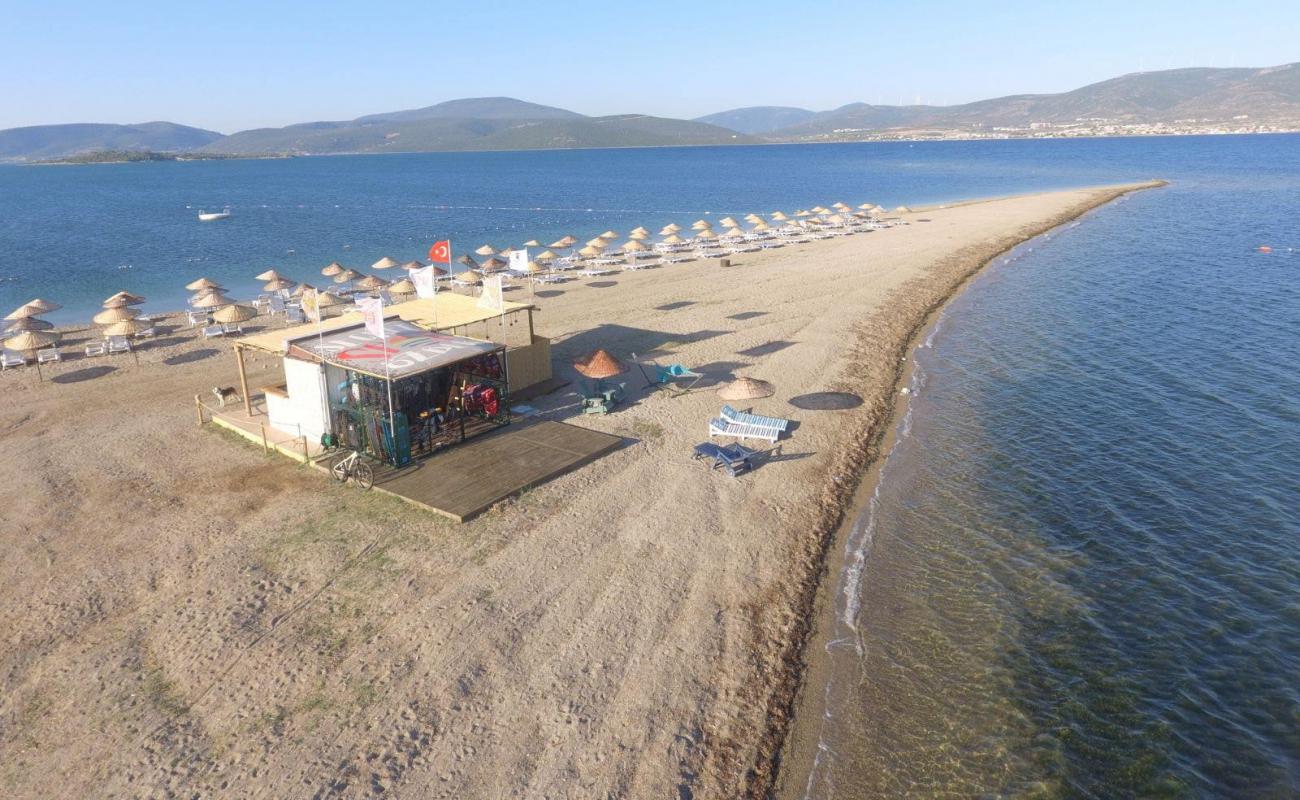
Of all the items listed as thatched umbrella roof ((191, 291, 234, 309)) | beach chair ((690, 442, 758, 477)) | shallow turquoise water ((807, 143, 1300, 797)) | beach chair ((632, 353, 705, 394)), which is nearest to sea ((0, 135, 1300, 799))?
shallow turquoise water ((807, 143, 1300, 797))

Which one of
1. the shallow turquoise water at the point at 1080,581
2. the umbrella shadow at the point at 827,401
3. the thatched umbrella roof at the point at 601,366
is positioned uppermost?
the thatched umbrella roof at the point at 601,366

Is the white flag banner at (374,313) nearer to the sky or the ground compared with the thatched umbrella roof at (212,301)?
nearer to the sky

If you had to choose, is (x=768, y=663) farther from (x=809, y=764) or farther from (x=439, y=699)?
(x=439, y=699)

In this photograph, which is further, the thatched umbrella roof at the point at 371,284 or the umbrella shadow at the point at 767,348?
the thatched umbrella roof at the point at 371,284

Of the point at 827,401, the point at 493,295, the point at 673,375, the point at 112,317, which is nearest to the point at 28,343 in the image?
the point at 112,317

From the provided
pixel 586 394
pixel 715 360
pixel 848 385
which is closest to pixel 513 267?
pixel 586 394

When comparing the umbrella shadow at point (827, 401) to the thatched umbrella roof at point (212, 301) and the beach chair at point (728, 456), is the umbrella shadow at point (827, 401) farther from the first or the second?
the thatched umbrella roof at point (212, 301)

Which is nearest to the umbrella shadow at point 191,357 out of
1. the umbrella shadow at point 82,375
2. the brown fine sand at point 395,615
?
the umbrella shadow at point 82,375

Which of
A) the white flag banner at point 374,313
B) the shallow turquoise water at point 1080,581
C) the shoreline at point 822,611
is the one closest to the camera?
the shoreline at point 822,611
